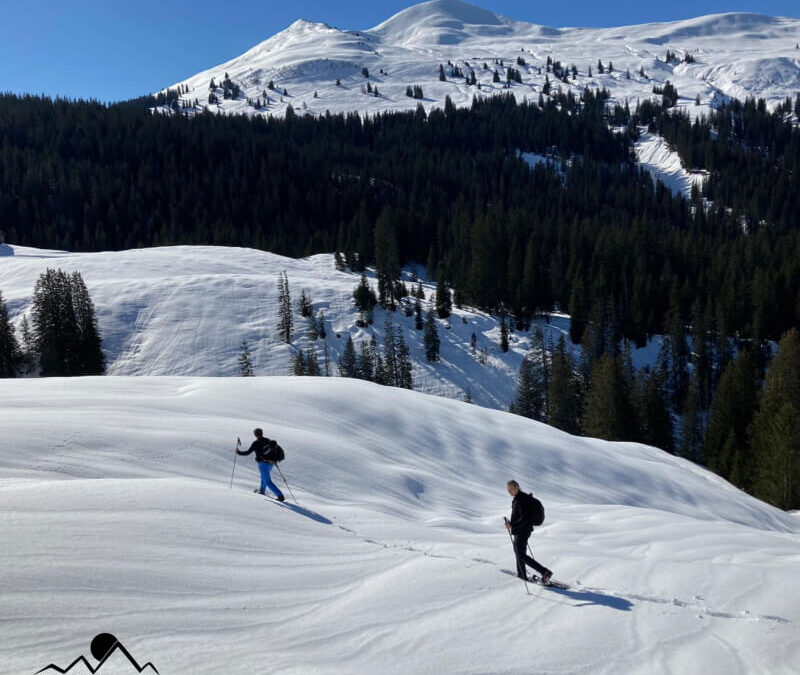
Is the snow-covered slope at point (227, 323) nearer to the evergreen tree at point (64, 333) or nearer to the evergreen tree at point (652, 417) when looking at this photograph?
the evergreen tree at point (64, 333)

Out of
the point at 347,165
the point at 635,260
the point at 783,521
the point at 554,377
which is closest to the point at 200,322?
the point at 554,377

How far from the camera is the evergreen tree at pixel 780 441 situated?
125ft

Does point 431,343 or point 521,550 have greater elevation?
point 521,550

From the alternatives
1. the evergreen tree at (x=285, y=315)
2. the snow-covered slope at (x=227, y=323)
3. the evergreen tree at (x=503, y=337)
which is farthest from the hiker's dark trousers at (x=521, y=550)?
the evergreen tree at (x=503, y=337)

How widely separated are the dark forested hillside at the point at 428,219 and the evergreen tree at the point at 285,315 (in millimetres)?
27583

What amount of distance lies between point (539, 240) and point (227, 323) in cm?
7365

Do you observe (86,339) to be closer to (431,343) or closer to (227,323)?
(227,323)

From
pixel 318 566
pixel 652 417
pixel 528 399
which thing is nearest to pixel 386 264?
pixel 528 399

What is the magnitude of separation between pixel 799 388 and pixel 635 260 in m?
66.9

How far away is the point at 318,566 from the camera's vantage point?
8.36 meters

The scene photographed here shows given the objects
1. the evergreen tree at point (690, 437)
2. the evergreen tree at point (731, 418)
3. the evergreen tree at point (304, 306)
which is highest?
the evergreen tree at point (304, 306)

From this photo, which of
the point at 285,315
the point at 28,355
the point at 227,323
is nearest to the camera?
the point at 28,355

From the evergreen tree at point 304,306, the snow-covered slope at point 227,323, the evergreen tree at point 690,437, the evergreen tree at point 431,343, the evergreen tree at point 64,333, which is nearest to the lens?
the evergreen tree at point 690,437

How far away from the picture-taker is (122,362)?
75375mm
